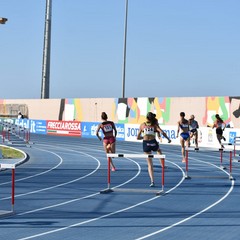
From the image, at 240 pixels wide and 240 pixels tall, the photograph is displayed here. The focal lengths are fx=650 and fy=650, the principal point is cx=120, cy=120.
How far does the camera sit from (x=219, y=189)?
1574cm

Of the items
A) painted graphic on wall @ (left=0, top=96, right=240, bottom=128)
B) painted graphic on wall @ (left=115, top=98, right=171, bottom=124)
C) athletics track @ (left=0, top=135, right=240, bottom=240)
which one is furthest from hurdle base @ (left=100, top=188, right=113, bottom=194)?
painted graphic on wall @ (left=115, top=98, right=171, bottom=124)

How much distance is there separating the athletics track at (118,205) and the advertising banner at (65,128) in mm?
27172

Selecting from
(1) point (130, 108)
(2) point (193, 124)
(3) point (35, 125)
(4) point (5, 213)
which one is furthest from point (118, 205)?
(3) point (35, 125)

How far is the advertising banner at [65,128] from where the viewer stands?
49188mm

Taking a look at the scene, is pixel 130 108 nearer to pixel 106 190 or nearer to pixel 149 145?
pixel 149 145

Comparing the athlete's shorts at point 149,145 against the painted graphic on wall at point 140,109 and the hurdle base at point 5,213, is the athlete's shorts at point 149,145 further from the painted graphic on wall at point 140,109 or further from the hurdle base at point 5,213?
the painted graphic on wall at point 140,109

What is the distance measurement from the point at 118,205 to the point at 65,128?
3823 centimetres

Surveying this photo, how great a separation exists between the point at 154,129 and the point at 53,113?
4216 cm

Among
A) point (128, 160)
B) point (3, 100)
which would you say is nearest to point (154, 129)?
point (128, 160)

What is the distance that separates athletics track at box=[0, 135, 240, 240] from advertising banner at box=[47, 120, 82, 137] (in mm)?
27172

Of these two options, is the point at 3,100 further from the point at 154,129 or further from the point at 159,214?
the point at 159,214

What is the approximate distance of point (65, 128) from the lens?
2000 inches

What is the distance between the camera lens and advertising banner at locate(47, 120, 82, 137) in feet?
161

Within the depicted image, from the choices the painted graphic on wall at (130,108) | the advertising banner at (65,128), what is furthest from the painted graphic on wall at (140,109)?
the advertising banner at (65,128)
